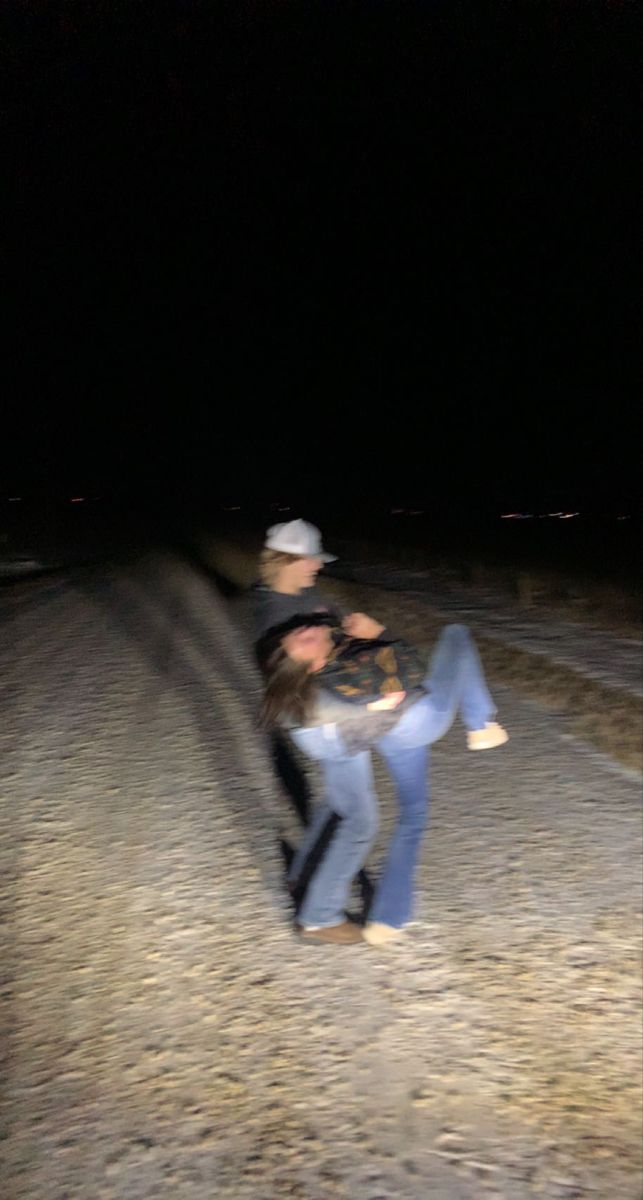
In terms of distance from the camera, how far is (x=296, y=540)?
170 inches

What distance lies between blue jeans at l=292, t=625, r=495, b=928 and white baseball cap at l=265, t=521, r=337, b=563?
0.63 meters

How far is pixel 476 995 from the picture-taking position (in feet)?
13.1

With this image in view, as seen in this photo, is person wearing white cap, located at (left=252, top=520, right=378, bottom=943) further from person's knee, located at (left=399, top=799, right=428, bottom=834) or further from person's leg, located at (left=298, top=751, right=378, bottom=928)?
person's knee, located at (left=399, top=799, right=428, bottom=834)

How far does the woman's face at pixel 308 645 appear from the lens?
401 cm

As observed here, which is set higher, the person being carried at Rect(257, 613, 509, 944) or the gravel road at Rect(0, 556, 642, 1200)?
the person being carried at Rect(257, 613, 509, 944)

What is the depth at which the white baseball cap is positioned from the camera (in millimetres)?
4312

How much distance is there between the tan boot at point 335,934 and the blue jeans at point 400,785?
3 cm

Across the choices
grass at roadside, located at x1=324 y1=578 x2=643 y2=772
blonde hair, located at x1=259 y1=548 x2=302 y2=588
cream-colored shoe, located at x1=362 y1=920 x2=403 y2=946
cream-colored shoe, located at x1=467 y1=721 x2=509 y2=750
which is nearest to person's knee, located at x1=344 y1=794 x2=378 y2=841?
cream-colored shoe, located at x1=362 y1=920 x2=403 y2=946

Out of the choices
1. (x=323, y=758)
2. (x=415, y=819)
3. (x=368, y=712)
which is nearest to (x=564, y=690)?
(x=415, y=819)

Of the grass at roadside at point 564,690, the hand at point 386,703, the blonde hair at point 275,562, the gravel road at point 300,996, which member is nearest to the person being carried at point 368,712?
the hand at point 386,703

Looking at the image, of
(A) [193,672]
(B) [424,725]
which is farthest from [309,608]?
(A) [193,672]

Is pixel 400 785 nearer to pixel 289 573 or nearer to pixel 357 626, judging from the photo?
pixel 357 626

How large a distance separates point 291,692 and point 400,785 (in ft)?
2.12

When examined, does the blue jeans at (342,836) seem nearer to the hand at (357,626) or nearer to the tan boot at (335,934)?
the tan boot at (335,934)
